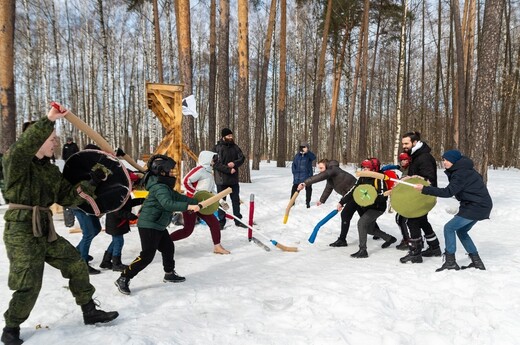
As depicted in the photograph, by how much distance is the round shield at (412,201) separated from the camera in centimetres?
541

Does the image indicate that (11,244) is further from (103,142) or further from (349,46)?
(349,46)

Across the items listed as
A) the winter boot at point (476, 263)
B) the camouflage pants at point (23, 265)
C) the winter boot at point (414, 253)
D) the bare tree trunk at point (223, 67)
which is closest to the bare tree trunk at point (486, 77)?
the winter boot at point (414, 253)

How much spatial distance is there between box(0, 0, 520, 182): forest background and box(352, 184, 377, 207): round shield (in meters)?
5.50

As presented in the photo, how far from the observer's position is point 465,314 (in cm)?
374

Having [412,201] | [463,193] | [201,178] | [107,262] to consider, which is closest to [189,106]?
[201,178]

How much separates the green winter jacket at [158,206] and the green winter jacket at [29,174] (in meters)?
1.15

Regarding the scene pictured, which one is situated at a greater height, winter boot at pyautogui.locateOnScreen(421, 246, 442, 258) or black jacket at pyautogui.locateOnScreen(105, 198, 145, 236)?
black jacket at pyautogui.locateOnScreen(105, 198, 145, 236)

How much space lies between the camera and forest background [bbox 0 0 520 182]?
388 inches

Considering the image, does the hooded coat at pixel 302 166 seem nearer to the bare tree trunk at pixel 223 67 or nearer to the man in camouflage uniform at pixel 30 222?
the bare tree trunk at pixel 223 67

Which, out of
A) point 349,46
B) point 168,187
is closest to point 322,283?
point 168,187

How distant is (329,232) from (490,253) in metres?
2.96

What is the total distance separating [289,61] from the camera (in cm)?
3409

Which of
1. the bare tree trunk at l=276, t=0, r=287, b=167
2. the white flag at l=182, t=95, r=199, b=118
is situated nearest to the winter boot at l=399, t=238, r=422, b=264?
the white flag at l=182, t=95, r=199, b=118

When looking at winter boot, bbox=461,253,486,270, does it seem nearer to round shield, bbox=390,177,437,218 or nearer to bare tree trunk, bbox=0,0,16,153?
round shield, bbox=390,177,437,218
